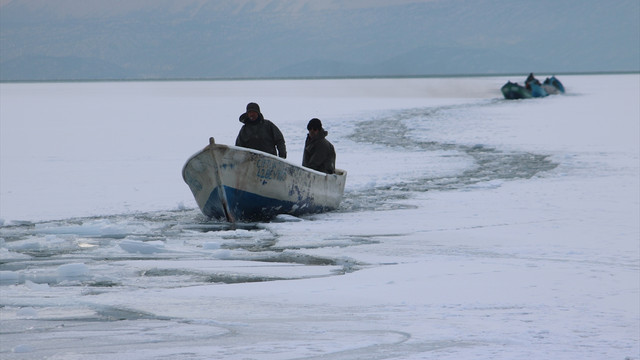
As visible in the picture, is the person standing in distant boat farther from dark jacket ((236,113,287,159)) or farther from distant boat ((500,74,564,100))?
distant boat ((500,74,564,100))

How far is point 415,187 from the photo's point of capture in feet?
46.1

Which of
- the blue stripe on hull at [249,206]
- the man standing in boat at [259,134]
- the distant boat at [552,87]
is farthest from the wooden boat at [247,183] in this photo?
the distant boat at [552,87]

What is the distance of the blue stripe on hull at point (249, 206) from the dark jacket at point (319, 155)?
70 centimetres

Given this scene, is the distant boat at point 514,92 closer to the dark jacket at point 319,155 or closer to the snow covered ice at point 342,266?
the snow covered ice at point 342,266

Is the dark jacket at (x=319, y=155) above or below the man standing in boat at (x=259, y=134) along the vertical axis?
below

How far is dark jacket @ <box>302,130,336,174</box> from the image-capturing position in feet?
38.2

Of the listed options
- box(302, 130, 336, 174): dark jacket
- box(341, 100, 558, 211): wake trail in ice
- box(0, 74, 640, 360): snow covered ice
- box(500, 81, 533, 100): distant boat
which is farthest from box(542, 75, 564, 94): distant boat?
box(302, 130, 336, 174): dark jacket

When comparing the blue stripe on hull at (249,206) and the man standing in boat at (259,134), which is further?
the man standing in boat at (259,134)

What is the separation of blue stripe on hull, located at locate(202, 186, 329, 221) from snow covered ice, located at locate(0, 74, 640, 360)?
0.61 ft

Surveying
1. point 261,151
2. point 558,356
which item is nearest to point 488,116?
point 261,151

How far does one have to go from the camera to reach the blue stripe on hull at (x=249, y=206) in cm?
1056

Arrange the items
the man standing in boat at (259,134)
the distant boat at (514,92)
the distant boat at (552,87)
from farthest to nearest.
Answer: the distant boat at (552,87)
the distant boat at (514,92)
the man standing in boat at (259,134)

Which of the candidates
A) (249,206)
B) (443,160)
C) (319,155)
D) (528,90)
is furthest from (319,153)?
(528,90)

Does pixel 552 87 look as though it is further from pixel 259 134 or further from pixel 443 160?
pixel 259 134
